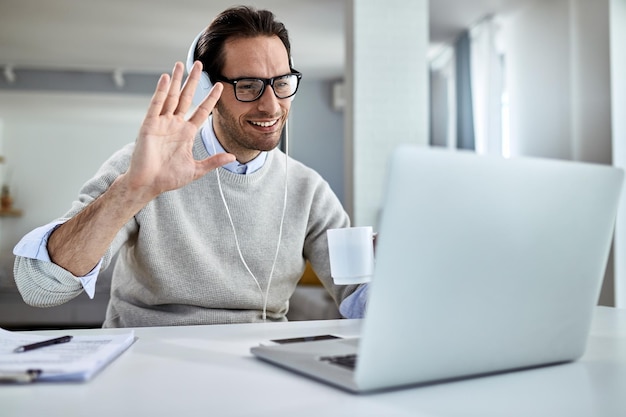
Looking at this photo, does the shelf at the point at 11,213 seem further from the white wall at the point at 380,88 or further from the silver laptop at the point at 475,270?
the silver laptop at the point at 475,270

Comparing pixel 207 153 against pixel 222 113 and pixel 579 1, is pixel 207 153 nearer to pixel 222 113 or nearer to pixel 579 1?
pixel 222 113

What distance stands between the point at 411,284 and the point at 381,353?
67 millimetres

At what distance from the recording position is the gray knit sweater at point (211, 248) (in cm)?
137

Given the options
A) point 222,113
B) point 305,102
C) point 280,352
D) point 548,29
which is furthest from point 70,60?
point 280,352

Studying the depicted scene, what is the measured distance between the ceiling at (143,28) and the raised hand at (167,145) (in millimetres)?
4463

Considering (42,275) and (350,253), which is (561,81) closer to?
(350,253)

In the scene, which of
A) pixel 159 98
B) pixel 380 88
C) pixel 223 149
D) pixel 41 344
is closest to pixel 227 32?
pixel 223 149

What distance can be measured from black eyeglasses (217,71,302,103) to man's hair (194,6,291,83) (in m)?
0.05

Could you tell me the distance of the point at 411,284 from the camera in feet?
1.88

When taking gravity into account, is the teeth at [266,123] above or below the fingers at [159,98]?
above

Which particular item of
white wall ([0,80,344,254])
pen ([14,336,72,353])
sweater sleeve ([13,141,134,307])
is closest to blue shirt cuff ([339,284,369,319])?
sweater sleeve ([13,141,134,307])

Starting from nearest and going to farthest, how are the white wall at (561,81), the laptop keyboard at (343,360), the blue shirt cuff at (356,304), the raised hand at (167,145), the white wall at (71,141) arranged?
the laptop keyboard at (343,360) < the raised hand at (167,145) < the blue shirt cuff at (356,304) < the white wall at (561,81) < the white wall at (71,141)

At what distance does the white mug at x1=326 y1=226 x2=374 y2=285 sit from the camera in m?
1.06

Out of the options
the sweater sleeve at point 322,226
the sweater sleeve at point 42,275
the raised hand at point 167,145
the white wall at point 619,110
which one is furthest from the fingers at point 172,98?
the white wall at point 619,110
